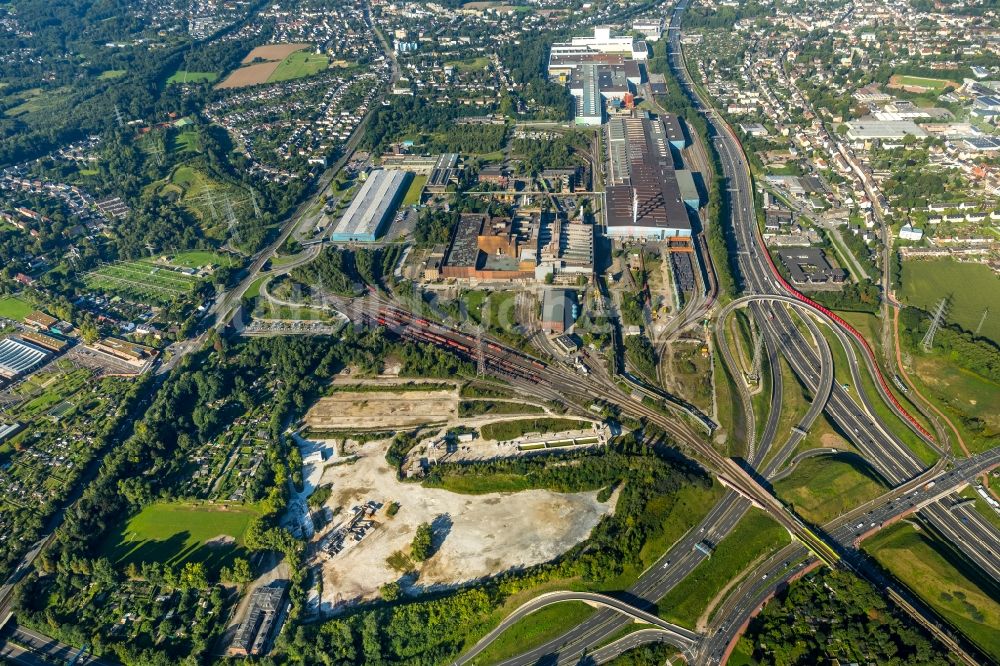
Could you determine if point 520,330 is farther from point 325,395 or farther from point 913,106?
point 913,106

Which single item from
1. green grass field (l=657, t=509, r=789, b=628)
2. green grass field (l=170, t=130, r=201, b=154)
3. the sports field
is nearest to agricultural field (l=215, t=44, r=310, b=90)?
green grass field (l=170, t=130, r=201, b=154)

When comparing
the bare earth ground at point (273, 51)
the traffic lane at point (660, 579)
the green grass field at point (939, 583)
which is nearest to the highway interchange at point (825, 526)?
the traffic lane at point (660, 579)

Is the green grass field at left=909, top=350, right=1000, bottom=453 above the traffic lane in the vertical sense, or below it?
above

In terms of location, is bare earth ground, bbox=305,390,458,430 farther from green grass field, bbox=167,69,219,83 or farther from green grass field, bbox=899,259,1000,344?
green grass field, bbox=167,69,219,83

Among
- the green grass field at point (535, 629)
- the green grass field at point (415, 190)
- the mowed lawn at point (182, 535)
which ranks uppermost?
the green grass field at point (415, 190)

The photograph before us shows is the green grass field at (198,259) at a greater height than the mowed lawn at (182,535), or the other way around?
the green grass field at (198,259)

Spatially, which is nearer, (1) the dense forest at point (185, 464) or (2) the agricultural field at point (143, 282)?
(1) the dense forest at point (185, 464)

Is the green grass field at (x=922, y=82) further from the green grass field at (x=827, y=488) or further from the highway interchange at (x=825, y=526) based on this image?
the green grass field at (x=827, y=488)
